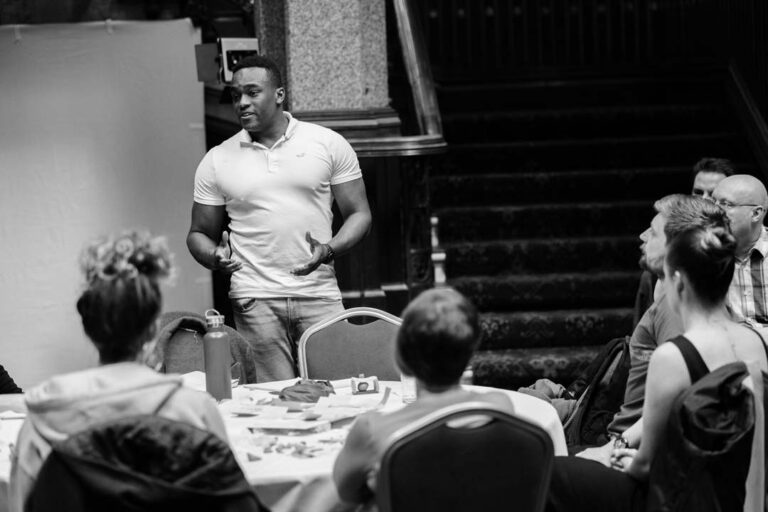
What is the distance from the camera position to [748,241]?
444 centimetres

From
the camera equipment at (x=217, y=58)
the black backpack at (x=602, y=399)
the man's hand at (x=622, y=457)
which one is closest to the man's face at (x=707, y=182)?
the black backpack at (x=602, y=399)

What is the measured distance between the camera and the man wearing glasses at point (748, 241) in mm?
4379

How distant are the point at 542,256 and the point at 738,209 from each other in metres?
2.73

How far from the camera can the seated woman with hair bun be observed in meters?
2.56

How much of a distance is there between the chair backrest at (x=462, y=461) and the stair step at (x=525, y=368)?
3.58 meters

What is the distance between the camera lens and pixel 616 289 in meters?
6.86

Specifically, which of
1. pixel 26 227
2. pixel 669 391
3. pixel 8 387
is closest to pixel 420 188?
pixel 26 227

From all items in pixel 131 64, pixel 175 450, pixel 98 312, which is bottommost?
pixel 175 450

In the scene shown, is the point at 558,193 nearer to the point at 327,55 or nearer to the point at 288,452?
the point at 327,55

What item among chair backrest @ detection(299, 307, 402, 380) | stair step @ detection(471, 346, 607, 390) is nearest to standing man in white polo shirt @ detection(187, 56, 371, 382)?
chair backrest @ detection(299, 307, 402, 380)

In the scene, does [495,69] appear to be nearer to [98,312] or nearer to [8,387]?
[8,387]

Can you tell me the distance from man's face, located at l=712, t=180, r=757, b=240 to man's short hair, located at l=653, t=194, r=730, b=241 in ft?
2.00

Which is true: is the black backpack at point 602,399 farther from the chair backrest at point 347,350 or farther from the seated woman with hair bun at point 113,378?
the seated woman with hair bun at point 113,378

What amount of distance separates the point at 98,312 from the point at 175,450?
1.16 feet
